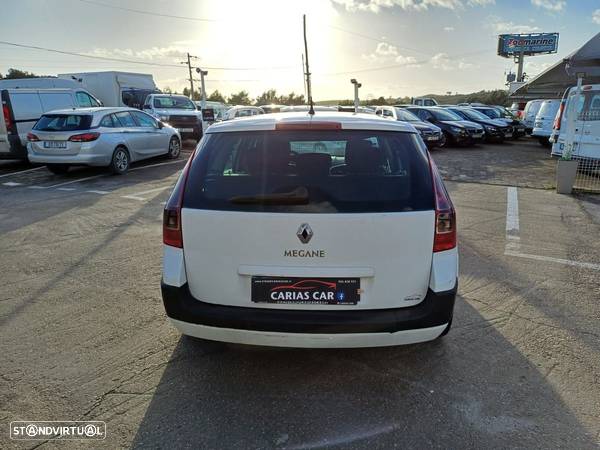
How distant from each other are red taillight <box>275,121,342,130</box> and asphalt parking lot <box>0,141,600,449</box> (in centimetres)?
154

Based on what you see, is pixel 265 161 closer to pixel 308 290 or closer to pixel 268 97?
pixel 308 290

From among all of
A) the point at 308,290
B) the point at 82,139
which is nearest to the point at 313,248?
the point at 308,290

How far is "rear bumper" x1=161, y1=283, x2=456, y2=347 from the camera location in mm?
2426

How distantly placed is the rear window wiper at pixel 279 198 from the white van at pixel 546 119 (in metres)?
17.4

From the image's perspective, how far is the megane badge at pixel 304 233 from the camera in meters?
2.39

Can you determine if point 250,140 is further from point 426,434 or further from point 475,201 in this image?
point 475,201

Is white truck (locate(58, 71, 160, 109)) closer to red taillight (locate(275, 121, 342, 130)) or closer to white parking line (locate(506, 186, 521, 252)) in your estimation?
white parking line (locate(506, 186, 521, 252))

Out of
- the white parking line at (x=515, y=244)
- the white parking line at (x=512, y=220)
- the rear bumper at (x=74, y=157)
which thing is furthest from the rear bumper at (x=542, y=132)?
the rear bumper at (x=74, y=157)

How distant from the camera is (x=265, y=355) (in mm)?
Result: 2986

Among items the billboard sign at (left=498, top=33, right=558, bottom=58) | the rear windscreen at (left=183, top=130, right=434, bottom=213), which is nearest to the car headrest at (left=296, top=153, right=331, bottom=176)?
the rear windscreen at (left=183, top=130, right=434, bottom=213)

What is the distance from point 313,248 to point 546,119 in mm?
18103

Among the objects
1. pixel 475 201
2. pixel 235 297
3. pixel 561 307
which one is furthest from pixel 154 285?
pixel 475 201

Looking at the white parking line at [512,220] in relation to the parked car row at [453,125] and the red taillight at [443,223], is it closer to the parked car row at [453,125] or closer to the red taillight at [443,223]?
the red taillight at [443,223]

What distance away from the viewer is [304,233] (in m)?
2.40
